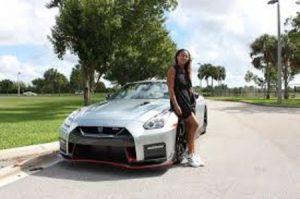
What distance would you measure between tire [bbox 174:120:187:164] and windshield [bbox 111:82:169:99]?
4.02 ft

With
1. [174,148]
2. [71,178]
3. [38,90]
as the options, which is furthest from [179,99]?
[38,90]

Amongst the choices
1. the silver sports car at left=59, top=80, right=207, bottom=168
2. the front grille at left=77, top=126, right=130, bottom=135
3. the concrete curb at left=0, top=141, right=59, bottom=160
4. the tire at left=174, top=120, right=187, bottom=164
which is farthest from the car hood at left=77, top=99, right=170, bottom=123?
the concrete curb at left=0, top=141, right=59, bottom=160

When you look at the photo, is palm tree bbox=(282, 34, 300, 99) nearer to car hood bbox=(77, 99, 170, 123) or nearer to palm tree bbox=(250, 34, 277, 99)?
palm tree bbox=(250, 34, 277, 99)

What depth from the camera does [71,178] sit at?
7168 mm

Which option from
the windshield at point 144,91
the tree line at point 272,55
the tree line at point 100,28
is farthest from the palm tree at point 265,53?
the windshield at point 144,91

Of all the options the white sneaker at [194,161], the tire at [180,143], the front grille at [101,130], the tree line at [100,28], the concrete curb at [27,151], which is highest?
the tree line at [100,28]

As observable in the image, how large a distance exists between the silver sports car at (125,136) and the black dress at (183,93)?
0.20m

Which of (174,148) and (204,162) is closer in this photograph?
(174,148)

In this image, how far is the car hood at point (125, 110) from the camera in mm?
7660

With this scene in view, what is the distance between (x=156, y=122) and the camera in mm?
7645

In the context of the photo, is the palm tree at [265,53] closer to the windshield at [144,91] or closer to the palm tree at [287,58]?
the palm tree at [287,58]

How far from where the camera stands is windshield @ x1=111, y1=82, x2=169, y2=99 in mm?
9523

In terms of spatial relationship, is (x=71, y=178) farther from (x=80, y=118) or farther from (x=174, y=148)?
(x=174, y=148)

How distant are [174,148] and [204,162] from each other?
2.98 feet
